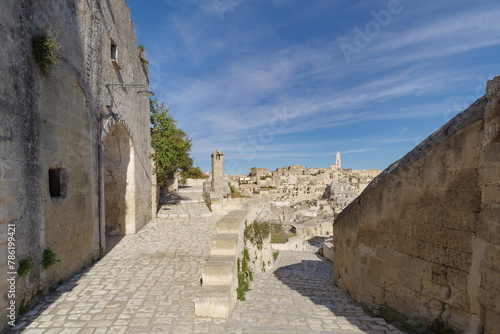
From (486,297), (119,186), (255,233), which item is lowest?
(255,233)

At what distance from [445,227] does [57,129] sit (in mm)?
6694

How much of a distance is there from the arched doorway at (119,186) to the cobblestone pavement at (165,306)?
2.74 meters

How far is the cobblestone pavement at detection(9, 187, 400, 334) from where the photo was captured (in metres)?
3.52

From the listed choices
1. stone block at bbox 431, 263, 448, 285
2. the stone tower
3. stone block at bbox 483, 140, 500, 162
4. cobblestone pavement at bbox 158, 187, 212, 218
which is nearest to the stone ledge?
stone block at bbox 483, 140, 500, 162

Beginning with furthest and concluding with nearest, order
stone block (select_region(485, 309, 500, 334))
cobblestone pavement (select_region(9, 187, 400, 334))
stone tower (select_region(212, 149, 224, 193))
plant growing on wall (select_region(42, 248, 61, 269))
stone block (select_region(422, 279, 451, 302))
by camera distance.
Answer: stone tower (select_region(212, 149, 224, 193)) < plant growing on wall (select_region(42, 248, 61, 269)) < cobblestone pavement (select_region(9, 187, 400, 334)) < stone block (select_region(422, 279, 451, 302)) < stone block (select_region(485, 309, 500, 334))

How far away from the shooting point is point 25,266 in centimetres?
387

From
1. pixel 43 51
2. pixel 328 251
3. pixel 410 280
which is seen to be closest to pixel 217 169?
pixel 328 251

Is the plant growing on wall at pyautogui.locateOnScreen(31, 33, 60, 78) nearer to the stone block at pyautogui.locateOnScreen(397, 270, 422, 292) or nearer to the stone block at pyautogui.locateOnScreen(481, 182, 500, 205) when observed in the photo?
the stone block at pyautogui.locateOnScreen(481, 182, 500, 205)

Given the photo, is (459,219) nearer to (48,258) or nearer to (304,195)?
(48,258)

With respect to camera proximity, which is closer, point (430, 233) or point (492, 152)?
point (492, 152)

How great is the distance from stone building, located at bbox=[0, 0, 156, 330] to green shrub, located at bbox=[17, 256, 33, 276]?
0.09 metres

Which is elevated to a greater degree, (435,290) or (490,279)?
(490,279)

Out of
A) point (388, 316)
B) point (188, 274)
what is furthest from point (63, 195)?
point (388, 316)

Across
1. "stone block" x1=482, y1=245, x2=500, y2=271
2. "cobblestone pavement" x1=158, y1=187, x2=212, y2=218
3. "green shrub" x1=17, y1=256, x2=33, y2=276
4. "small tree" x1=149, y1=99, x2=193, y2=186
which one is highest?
"small tree" x1=149, y1=99, x2=193, y2=186
